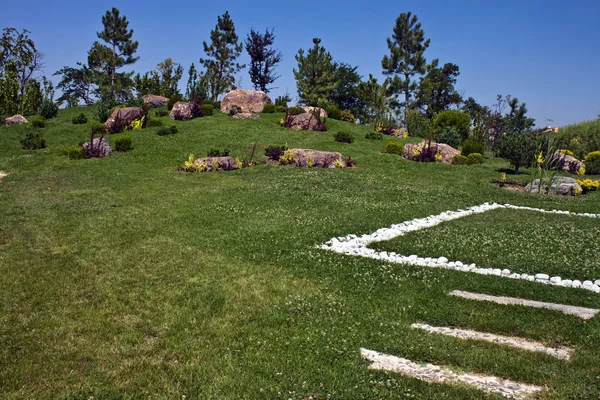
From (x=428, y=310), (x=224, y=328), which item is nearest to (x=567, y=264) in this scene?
(x=428, y=310)

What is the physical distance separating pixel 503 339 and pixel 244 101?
41.4 metres

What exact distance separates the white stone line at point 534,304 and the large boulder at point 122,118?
30728 millimetres

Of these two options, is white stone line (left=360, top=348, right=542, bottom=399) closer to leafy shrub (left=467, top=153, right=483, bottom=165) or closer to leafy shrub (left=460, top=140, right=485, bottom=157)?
leafy shrub (left=467, top=153, right=483, bottom=165)

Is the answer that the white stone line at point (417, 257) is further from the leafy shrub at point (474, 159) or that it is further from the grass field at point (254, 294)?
the leafy shrub at point (474, 159)

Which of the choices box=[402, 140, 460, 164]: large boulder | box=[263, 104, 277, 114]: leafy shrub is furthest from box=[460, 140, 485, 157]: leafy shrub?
box=[263, 104, 277, 114]: leafy shrub

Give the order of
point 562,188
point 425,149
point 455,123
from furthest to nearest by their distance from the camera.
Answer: point 455,123, point 425,149, point 562,188

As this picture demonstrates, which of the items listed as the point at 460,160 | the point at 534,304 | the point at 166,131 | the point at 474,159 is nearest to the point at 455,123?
the point at 474,159

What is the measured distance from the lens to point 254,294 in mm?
9414

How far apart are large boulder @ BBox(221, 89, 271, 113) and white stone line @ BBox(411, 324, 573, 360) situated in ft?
128

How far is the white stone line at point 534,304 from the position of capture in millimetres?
8458

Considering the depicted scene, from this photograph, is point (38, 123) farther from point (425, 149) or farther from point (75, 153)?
point (425, 149)

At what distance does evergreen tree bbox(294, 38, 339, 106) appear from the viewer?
59750 mm

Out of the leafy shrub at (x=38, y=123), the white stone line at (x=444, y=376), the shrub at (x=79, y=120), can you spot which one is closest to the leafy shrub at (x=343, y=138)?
the shrub at (x=79, y=120)

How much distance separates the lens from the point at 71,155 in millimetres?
27516
